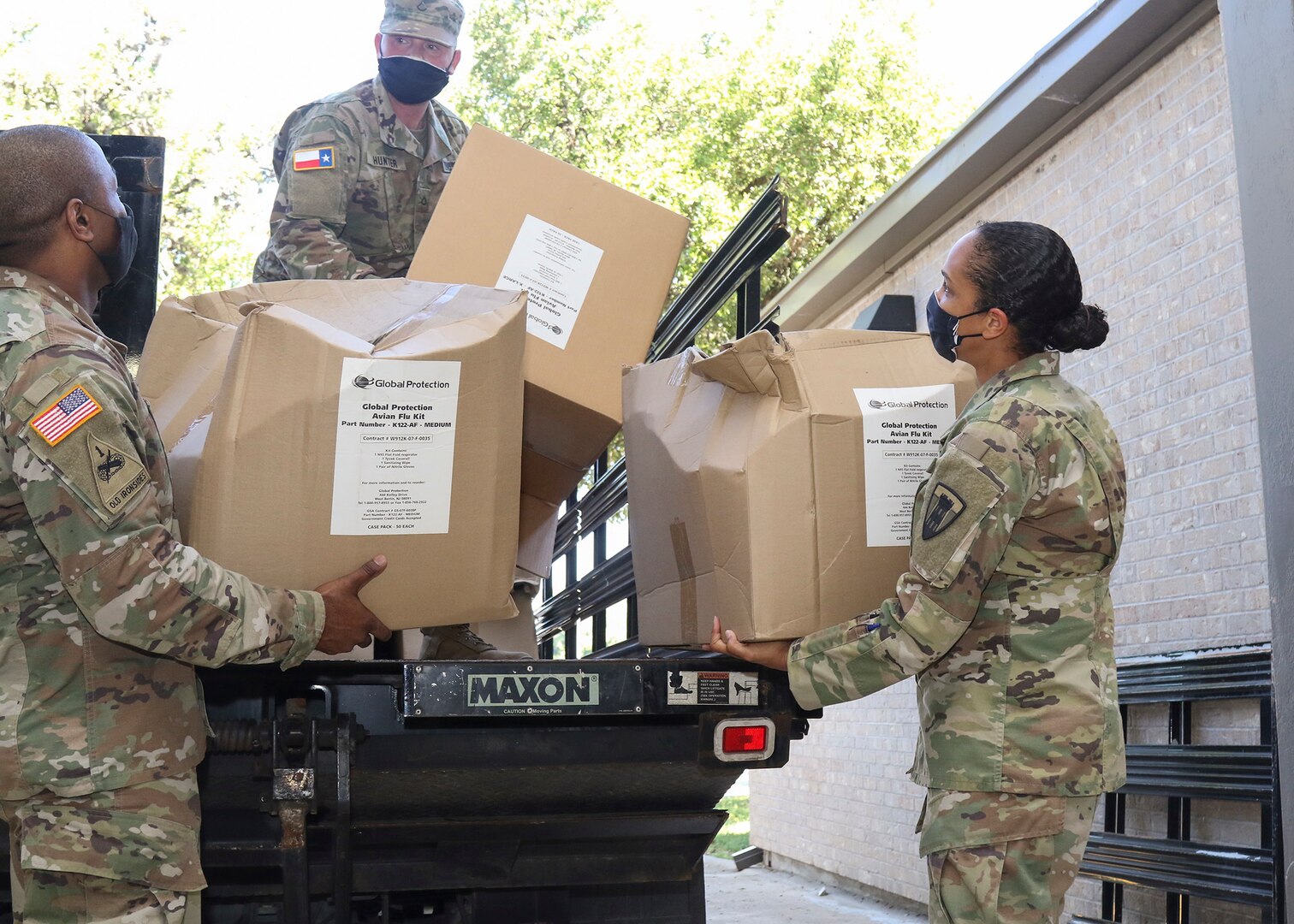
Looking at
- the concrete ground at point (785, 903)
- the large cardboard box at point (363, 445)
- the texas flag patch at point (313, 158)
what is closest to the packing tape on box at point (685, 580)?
the large cardboard box at point (363, 445)

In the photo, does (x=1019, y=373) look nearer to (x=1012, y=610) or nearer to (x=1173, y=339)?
(x=1012, y=610)

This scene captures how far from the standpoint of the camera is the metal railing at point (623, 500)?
10.5ft

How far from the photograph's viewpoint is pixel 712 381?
2557 millimetres

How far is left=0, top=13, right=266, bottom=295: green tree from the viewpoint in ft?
56.5

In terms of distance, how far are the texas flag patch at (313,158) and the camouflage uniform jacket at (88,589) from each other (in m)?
1.47

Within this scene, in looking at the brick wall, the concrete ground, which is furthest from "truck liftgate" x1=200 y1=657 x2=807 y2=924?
the concrete ground

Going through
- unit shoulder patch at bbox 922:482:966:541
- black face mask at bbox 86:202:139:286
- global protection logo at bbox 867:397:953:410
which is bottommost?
unit shoulder patch at bbox 922:482:966:541

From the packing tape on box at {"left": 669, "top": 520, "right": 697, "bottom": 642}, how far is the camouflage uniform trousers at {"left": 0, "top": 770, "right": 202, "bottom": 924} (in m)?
1.07

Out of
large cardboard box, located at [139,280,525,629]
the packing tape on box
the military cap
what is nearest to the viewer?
large cardboard box, located at [139,280,525,629]

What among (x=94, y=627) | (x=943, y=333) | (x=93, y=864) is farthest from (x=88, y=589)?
(x=943, y=333)

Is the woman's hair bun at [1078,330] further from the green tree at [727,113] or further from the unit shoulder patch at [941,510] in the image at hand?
the green tree at [727,113]

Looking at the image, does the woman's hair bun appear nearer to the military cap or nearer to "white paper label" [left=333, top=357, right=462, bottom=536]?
"white paper label" [left=333, top=357, right=462, bottom=536]

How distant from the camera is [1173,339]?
4.12 m

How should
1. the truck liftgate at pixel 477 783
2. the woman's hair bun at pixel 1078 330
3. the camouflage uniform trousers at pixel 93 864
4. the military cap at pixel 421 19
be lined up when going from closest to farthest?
the camouflage uniform trousers at pixel 93 864 < the truck liftgate at pixel 477 783 < the woman's hair bun at pixel 1078 330 < the military cap at pixel 421 19
